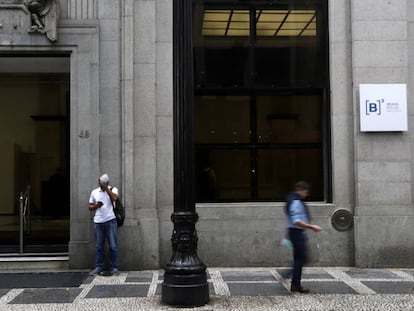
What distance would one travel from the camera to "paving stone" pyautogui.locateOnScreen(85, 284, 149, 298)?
27.8 ft

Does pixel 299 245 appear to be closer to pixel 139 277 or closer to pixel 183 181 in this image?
pixel 183 181

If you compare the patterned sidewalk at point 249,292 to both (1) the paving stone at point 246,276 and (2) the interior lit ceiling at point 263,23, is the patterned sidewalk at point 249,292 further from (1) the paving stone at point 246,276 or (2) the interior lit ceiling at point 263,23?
(2) the interior lit ceiling at point 263,23

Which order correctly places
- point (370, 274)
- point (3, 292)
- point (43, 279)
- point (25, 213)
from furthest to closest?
point (25, 213), point (370, 274), point (43, 279), point (3, 292)

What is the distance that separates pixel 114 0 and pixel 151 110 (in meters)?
2.35

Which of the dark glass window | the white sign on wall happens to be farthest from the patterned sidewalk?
the white sign on wall

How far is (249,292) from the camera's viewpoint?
8.64m

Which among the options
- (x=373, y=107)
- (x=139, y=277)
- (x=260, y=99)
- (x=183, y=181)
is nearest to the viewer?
(x=183, y=181)

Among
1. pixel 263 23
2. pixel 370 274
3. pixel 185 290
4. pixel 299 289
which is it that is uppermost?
pixel 263 23

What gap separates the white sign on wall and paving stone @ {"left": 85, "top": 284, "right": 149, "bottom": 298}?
5395 millimetres

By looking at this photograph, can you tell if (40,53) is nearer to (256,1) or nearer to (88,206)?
(88,206)

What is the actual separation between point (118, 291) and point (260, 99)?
5002 mm

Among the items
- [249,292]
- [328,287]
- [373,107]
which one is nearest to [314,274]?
[328,287]

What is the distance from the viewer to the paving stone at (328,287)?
340 inches

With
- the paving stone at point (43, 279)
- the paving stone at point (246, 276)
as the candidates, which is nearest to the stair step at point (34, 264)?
the paving stone at point (43, 279)
